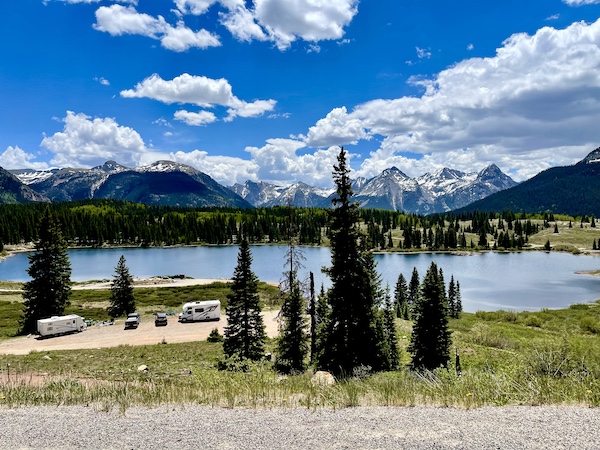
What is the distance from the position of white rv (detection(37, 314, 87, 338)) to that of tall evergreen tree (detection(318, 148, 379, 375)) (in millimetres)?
39490

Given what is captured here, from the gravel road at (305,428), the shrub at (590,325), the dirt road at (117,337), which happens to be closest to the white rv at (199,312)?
the dirt road at (117,337)

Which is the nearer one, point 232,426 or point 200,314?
point 232,426

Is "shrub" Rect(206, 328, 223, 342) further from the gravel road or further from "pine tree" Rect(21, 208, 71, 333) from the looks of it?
the gravel road

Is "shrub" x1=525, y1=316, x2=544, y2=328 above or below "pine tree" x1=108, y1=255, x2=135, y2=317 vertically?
below

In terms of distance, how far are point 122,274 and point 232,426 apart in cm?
5907

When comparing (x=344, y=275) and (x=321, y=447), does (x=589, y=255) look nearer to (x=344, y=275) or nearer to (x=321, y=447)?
(x=344, y=275)

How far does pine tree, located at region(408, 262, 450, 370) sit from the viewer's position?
29223 mm

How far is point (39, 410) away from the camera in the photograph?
8906 millimetres

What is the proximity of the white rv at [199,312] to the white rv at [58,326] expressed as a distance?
1348 cm

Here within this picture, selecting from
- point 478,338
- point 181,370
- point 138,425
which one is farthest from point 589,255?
point 138,425

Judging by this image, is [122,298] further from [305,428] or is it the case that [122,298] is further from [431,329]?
[305,428]

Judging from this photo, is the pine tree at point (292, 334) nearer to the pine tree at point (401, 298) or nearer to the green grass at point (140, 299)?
the green grass at point (140, 299)

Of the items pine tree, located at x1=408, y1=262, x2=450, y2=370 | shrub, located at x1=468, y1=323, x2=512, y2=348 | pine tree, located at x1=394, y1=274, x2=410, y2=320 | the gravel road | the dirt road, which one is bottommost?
pine tree, located at x1=394, y1=274, x2=410, y2=320

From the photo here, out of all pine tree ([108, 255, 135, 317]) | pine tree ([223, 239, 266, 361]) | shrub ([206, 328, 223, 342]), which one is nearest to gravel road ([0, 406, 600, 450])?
pine tree ([223, 239, 266, 361])
